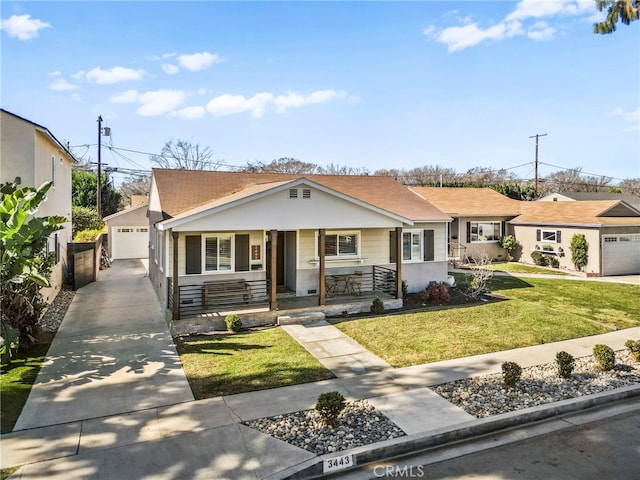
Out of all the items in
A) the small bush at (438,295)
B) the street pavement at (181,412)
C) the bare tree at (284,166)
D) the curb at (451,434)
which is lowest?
the curb at (451,434)

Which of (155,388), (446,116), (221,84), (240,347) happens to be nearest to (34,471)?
(155,388)

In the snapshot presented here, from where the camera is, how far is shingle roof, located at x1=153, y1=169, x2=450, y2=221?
16.1m

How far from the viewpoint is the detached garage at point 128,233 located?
27703 millimetres

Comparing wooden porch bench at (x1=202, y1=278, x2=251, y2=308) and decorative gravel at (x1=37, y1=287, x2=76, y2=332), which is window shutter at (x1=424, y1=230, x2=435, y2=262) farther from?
decorative gravel at (x1=37, y1=287, x2=76, y2=332)

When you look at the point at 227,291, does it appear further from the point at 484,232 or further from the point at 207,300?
the point at 484,232

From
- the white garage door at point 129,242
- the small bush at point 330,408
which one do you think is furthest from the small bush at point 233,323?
the white garage door at point 129,242

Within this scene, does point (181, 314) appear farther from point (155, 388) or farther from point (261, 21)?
point (261, 21)

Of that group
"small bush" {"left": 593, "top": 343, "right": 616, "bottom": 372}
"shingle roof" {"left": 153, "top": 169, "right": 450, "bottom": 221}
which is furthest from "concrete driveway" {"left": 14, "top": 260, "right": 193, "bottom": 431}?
"small bush" {"left": 593, "top": 343, "right": 616, "bottom": 372}

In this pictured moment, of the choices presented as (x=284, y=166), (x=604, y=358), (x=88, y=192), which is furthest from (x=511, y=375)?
(x=284, y=166)

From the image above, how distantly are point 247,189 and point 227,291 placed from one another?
14.2 feet

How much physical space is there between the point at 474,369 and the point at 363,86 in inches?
591

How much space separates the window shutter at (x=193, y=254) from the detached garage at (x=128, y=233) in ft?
53.5

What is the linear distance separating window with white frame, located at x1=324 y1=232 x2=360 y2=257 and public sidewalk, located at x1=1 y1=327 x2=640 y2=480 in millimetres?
7556

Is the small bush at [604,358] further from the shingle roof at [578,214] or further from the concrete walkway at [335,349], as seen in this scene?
the shingle roof at [578,214]
